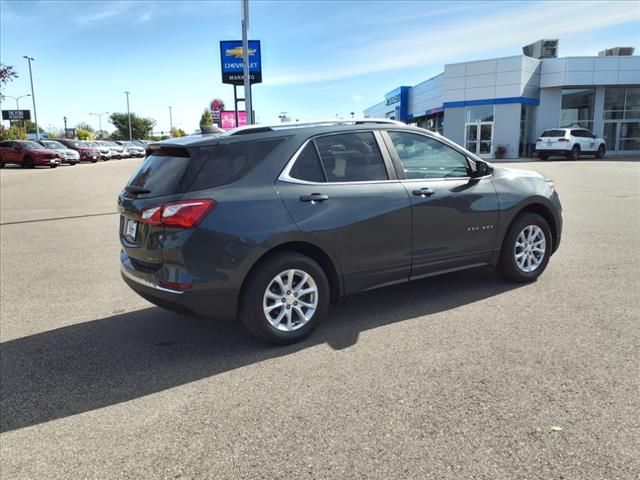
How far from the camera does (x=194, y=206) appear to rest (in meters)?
3.79

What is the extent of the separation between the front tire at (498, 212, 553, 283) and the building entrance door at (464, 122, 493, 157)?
32.1m

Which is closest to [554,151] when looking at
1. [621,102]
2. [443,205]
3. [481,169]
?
[621,102]

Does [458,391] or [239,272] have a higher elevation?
[239,272]

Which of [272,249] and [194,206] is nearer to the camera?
[194,206]

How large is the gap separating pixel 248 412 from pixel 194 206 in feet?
4.87

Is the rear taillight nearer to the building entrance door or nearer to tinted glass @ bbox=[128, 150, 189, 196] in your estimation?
tinted glass @ bbox=[128, 150, 189, 196]

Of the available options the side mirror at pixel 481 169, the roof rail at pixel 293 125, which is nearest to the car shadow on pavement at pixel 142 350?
the side mirror at pixel 481 169

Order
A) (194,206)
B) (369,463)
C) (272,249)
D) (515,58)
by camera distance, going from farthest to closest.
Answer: (515,58) < (272,249) < (194,206) < (369,463)

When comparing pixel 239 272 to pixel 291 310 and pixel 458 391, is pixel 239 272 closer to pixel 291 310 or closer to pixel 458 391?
pixel 291 310

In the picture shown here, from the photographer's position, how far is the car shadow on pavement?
3.54 m

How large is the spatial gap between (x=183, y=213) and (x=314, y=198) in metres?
1.04

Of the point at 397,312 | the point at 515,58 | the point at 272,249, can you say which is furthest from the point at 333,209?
the point at 515,58

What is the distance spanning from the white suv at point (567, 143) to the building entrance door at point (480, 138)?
16.4 feet

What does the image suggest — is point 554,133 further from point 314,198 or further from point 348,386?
point 348,386
